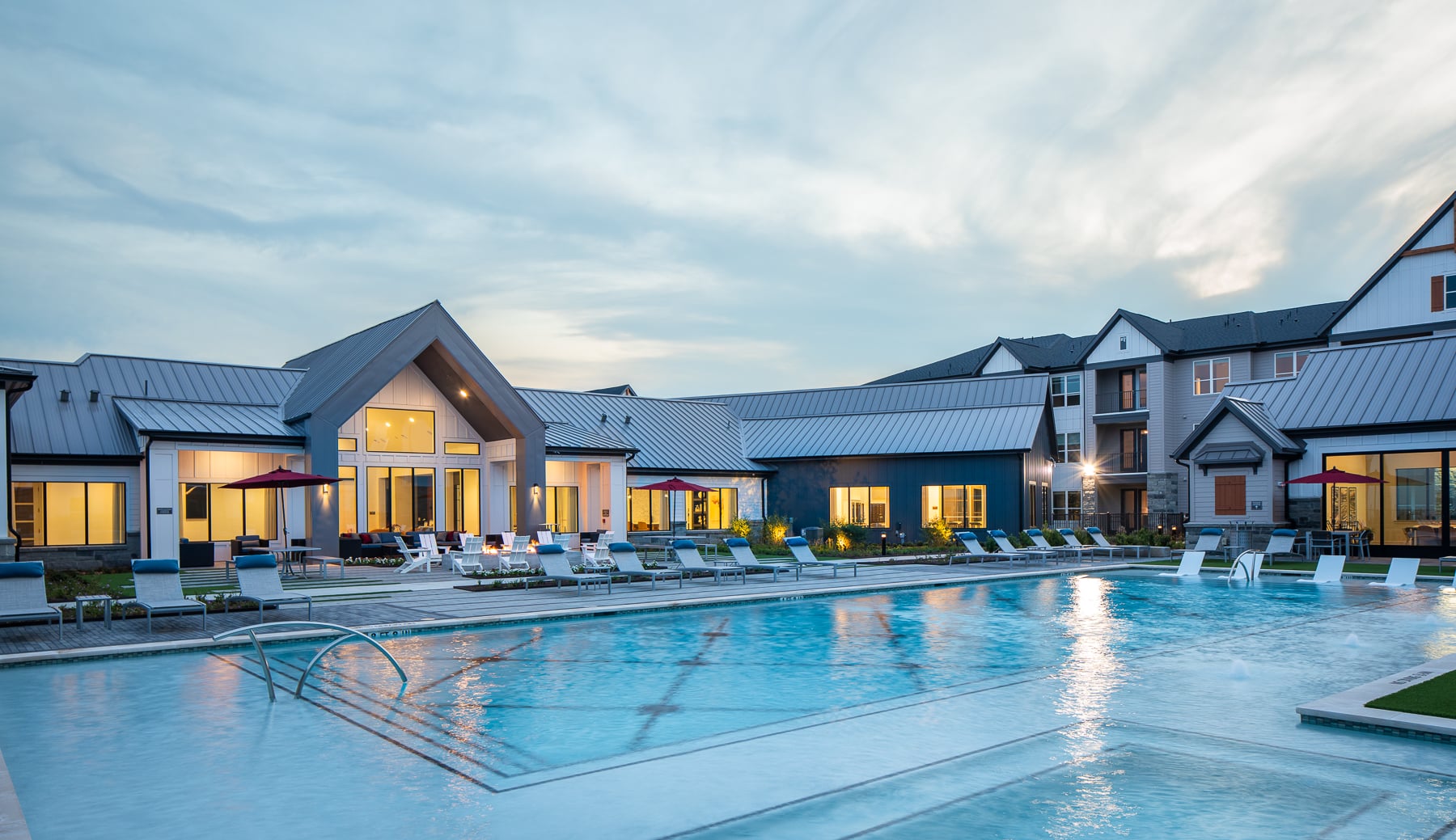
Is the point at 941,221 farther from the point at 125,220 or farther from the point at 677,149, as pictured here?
the point at 125,220

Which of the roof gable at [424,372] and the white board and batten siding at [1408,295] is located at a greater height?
the white board and batten siding at [1408,295]

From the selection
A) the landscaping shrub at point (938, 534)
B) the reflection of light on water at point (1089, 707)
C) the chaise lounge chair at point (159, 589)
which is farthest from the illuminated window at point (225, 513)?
the reflection of light on water at point (1089, 707)

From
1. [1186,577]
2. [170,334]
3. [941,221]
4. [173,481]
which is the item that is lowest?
[1186,577]

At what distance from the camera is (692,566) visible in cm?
2069

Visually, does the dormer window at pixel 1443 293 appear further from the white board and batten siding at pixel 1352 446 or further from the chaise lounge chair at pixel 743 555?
the chaise lounge chair at pixel 743 555

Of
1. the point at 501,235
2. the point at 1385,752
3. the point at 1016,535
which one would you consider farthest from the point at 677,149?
the point at 1385,752

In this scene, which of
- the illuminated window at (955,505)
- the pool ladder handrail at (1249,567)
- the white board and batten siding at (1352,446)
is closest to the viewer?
the pool ladder handrail at (1249,567)

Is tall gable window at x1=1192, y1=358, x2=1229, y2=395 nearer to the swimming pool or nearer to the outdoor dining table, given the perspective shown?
the swimming pool

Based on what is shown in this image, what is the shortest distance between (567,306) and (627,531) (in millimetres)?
12882

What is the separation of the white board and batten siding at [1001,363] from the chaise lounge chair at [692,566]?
3069 cm

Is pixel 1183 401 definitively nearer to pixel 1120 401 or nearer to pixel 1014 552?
pixel 1120 401

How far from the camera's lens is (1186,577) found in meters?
22.7

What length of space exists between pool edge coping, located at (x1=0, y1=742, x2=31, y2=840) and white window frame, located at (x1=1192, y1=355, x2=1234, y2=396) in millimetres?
43785

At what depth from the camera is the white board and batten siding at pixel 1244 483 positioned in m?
26.9
